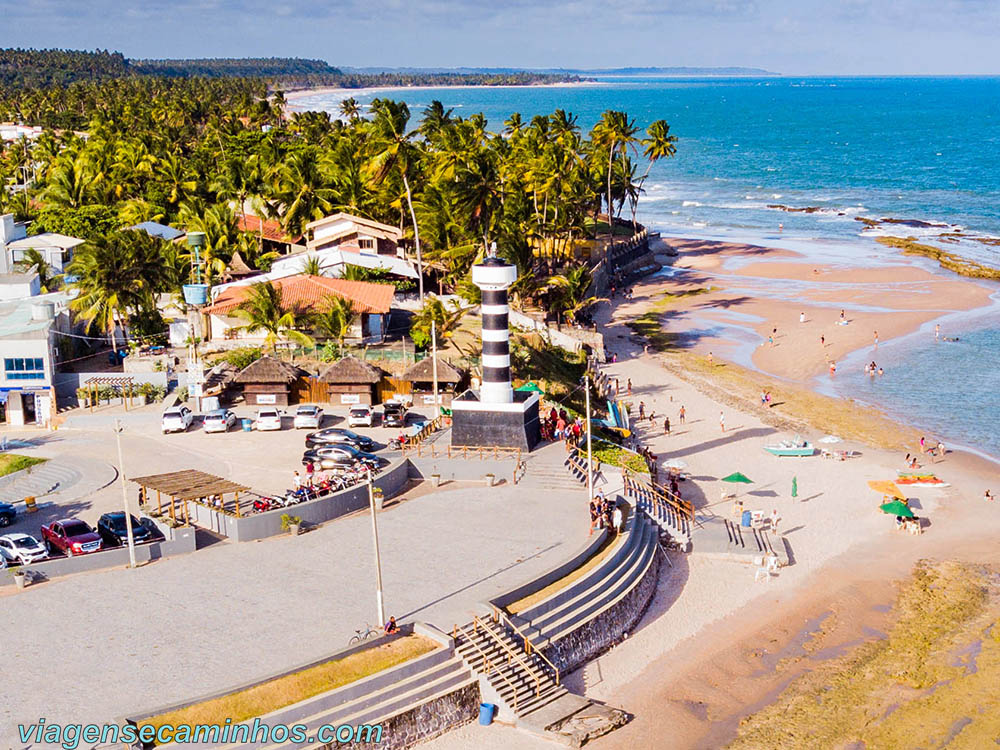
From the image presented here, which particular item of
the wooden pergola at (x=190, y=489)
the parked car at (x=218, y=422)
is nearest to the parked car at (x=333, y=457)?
the wooden pergola at (x=190, y=489)

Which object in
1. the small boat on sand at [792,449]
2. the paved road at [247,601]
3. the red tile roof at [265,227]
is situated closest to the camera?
the paved road at [247,601]

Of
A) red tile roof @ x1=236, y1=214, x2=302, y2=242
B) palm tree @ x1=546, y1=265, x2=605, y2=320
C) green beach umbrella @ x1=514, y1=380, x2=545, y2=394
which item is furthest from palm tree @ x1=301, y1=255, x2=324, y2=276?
green beach umbrella @ x1=514, y1=380, x2=545, y2=394

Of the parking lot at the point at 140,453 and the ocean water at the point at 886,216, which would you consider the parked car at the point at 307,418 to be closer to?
the parking lot at the point at 140,453

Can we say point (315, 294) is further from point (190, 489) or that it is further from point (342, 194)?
point (342, 194)

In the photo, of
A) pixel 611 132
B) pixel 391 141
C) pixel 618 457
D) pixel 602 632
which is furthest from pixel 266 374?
pixel 611 132

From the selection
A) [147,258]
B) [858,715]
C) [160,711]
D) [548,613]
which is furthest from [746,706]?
[147,258]

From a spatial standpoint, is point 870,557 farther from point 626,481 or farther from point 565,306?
point 565,306
